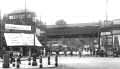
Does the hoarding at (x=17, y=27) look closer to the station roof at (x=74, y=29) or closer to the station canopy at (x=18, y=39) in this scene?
the station canopy at (x=18, y=39)

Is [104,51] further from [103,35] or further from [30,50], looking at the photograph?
[30,50]

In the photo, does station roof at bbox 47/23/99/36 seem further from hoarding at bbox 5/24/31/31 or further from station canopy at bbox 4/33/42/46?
station canopy at bbox 4/33/42/46

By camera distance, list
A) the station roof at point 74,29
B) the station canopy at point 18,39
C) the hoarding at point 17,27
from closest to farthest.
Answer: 1. the station canopy at point 18,39
2. the hoarding at point 17,27
3. the station roof at point 74,29

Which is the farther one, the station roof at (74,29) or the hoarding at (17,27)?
the station roof at (74,29)

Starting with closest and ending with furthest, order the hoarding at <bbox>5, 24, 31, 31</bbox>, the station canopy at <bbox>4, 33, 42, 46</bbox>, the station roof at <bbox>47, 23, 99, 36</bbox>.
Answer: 1. the station canopy at <bbox>4, 33, 42, 46</bbox>
2. the hoarding at <bbox>5, 24, 31, 31</bbox>
3. the station roof at <bbox>47, 23, 99, 36</bbox>

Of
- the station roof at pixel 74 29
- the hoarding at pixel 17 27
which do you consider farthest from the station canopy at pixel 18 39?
the station roof at pixel 74 29

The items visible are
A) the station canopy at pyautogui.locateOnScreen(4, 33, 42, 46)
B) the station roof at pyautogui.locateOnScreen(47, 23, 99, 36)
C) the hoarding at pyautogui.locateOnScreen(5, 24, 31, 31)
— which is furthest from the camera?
the station roof at pyautogui.locateOnScreen(47, 23, 99, 36)

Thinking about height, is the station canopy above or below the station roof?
below

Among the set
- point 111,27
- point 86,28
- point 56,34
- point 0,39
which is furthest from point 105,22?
point 0,39

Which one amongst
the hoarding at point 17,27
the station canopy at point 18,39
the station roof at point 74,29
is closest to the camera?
the station canopy at point 18,39

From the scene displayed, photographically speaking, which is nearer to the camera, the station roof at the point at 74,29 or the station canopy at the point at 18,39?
the station canopy at the point at 18,39

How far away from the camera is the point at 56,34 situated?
2377 inches

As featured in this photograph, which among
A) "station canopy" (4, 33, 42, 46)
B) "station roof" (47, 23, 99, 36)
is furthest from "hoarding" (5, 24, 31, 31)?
"station roof" (47, 23, 99, 36)

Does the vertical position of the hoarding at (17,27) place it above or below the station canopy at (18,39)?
above
